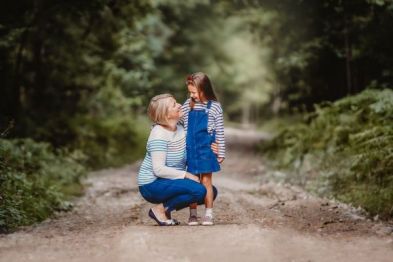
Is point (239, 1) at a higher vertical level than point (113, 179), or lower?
higher

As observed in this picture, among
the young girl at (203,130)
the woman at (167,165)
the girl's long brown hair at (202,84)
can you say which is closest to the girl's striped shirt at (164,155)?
the woman at (167,165)

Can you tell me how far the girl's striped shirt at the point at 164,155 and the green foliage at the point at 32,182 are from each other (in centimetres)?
213

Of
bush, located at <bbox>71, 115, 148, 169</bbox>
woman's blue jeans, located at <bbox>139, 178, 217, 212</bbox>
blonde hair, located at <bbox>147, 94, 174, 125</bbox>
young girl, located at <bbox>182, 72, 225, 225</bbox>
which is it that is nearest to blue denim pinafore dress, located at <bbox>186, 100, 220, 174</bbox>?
young girl, located at <bbox>182, 72, 225, 225</bbox>

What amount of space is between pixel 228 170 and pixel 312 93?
3.74 m

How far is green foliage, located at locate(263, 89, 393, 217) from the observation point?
9195 mm

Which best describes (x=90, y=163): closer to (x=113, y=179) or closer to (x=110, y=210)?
(x=113, y=179)

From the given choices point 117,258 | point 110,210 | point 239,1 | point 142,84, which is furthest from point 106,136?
point 117,258

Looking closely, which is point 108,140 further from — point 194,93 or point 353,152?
point 194,93

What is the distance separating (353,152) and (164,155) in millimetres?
5452

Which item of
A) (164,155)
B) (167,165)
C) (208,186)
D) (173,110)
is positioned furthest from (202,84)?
(208,186)

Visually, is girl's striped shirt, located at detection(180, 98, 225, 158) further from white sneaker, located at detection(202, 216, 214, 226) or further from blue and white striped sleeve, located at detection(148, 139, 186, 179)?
white sneaker, located at detection(202, 216, 214, 226)

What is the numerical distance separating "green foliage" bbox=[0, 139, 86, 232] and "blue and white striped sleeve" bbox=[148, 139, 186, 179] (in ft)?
7.48

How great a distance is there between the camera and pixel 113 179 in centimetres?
1402

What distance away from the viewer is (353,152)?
36.7 ft
